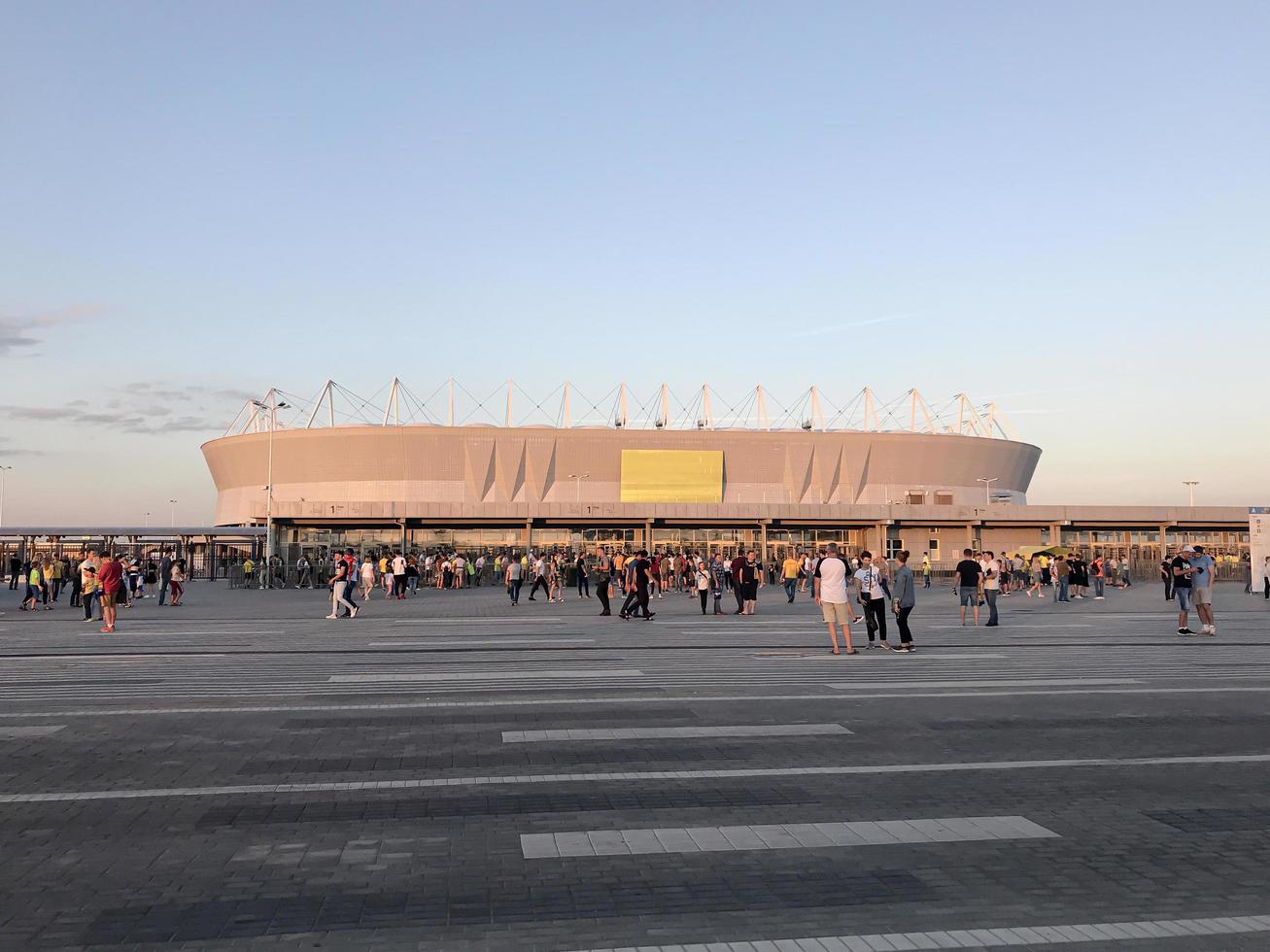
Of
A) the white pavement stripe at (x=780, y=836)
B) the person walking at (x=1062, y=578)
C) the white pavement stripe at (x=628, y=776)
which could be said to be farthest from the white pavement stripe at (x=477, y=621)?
the person walking at (x=1062, y=578)

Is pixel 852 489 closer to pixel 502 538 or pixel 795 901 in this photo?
pixel 502 538

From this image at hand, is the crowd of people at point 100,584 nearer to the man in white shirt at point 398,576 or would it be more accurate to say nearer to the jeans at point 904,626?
the man in white shirt at point 398,576

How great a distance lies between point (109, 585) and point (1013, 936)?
68.1 ft

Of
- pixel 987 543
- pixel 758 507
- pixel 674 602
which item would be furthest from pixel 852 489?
pixel 674 602

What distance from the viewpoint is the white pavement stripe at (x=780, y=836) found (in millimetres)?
6034

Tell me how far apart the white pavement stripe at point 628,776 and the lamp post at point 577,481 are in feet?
297

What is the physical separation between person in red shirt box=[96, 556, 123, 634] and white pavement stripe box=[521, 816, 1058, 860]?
18.0 metres

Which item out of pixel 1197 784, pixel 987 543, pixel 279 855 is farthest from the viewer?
pixel 987 543

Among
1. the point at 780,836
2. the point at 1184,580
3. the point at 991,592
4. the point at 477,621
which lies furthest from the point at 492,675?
the point at 1184,580

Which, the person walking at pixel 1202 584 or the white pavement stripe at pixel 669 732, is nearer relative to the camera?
the white pavement stripe at pixel 669 732

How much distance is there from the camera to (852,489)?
104062mm

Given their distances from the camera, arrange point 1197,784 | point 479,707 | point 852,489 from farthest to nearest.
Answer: point 852,489, point 479,707, point 1197,784

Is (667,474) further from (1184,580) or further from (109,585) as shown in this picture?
(109,585)

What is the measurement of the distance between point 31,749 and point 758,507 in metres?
63.8
